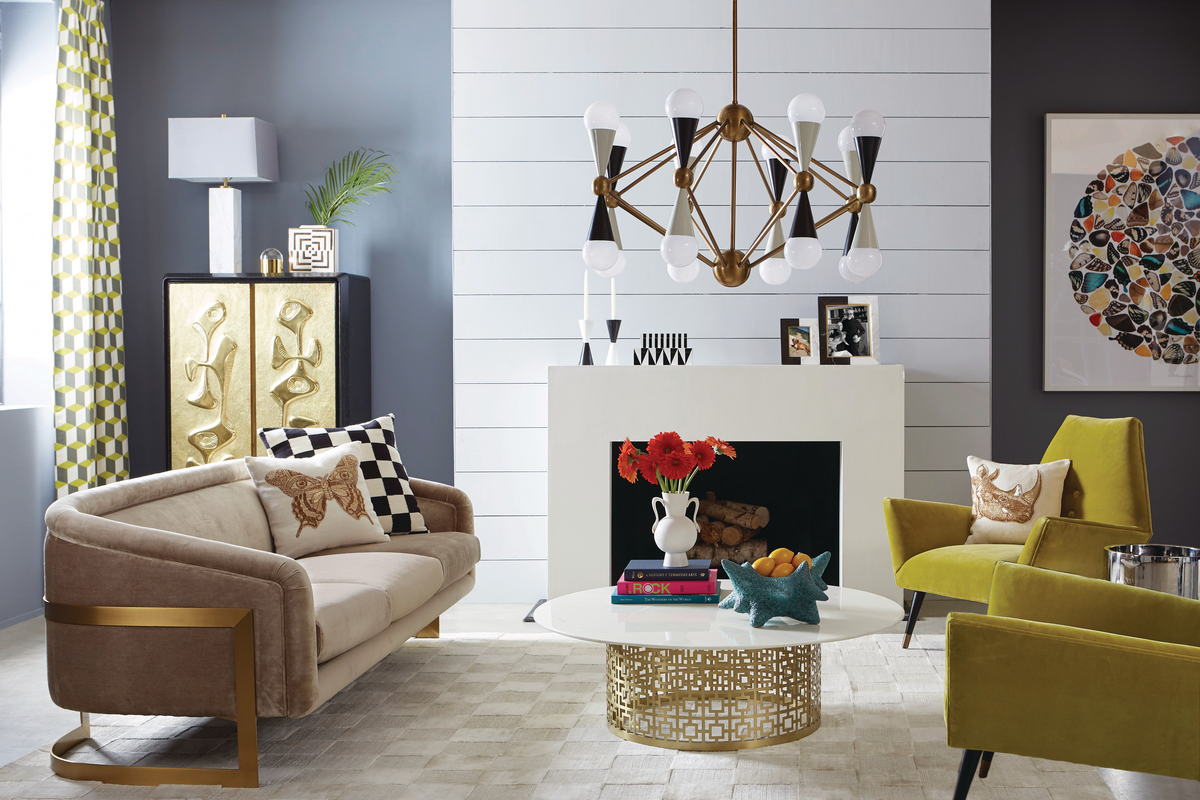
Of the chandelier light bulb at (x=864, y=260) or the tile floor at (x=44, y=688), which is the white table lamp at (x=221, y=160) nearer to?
the tile floor at (x=44, y=688)

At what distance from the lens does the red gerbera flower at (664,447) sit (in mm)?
2936

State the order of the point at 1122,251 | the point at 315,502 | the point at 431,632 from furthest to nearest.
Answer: the point at 1122,251 < the point at 431,632 < the point at 315,502

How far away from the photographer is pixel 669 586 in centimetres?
286

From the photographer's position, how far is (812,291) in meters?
4.49

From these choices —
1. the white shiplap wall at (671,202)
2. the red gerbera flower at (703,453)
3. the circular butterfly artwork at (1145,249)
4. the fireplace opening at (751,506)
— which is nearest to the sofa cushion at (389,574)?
the red gerbera flower at (703,453)

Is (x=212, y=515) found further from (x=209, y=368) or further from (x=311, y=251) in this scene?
(x=311, y=251)

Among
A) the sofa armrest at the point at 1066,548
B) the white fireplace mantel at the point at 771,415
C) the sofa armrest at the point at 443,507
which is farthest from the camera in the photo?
the white fireplace mantel at the point at 771,415

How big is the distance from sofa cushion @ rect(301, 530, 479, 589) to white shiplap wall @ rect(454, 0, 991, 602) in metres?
0.78

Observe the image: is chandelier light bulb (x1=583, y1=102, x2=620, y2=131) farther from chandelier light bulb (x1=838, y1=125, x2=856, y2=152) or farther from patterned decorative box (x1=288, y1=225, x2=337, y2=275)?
patterned decorative box (x1=288, y1=225, x2=337, y2=275)

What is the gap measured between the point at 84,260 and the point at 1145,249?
194 inches

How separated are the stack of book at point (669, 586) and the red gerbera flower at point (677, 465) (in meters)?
0.27

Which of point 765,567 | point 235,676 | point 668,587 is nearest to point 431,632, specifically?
point 668,587

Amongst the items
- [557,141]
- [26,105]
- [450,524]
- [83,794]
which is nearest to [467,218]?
[557,141]

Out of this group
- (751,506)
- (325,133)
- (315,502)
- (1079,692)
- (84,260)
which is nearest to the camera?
(1079,692)
